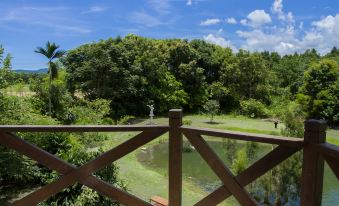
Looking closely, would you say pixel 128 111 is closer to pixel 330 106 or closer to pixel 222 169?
pixel 330 106

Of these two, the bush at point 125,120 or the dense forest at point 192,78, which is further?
the dense forest at point 192,78

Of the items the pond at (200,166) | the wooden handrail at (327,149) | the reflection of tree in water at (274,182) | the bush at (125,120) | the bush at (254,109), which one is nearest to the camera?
the wooden handrail at (327,149)

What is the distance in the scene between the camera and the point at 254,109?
2664 centimetres

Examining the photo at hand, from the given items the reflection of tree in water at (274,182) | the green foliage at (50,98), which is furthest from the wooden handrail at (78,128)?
the green foliage at (50,98)

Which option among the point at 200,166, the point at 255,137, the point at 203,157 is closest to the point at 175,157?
the point at 203,157

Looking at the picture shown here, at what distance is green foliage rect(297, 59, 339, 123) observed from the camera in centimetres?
2245

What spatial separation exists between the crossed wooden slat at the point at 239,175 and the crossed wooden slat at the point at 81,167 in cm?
27

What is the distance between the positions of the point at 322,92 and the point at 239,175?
23.1 metres

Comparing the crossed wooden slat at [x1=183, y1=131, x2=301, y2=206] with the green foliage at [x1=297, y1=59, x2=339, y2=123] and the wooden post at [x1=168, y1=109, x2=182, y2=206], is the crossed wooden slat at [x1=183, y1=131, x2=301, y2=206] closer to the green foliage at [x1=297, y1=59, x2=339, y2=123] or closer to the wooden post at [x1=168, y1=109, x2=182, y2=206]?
the wooden post at [x1=168, y1=109, x2=182, y2=206]

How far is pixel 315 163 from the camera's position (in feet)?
5.42

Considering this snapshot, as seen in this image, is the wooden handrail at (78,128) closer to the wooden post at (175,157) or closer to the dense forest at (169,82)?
the wooden post at (175,157)

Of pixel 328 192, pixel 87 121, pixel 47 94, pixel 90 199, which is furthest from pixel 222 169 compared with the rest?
pixel 47 94

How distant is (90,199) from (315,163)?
6.49 metres

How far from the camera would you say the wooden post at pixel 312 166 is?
5.38 ft
